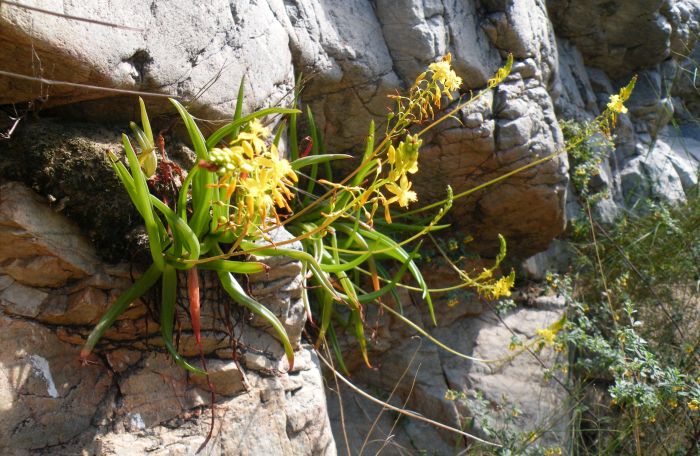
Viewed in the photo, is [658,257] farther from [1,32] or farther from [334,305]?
[1,32]

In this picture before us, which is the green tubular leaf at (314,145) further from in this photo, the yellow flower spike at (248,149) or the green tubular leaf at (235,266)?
the yellow flower spike at (248,149)

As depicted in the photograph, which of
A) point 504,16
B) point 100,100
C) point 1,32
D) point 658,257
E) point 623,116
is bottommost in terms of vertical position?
point 658,257

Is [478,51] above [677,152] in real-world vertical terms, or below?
above

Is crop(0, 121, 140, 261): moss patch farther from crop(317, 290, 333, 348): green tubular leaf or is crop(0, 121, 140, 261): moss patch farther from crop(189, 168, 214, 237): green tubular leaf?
crop(317, 290, 333, 348): green tubular leaf

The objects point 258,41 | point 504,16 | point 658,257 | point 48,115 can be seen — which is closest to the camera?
point 48,115

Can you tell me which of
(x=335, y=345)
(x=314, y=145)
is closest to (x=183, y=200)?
(x=314, y=145)

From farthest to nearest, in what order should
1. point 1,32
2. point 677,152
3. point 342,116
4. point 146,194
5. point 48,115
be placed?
point 677,152 → point 342,116 → point 48,115 → point 146,194 → point 1,32

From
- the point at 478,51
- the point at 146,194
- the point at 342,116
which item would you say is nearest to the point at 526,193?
the point at 478,51
